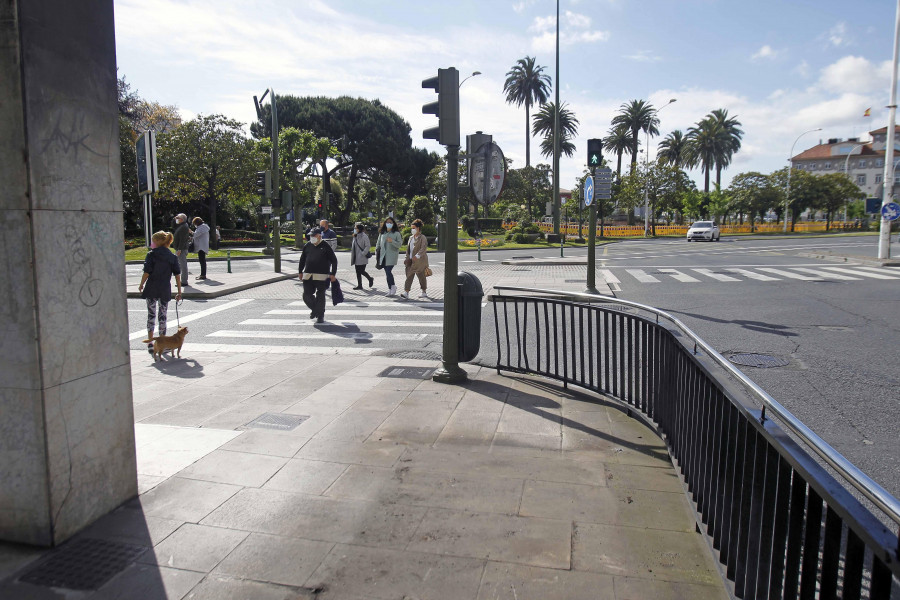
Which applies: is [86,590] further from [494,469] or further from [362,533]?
[494,469]

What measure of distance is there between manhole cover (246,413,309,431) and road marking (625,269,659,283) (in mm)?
13912

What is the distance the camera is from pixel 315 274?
1135 cm

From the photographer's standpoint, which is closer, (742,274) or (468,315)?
(468,315)

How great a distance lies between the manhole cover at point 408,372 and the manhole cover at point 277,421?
1739 millimetres

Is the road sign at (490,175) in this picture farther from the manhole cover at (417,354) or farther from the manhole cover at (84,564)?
the manhole cover at (84,564)

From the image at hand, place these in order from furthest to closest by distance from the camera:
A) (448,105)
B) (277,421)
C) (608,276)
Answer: (608,276), (448,105), (277,421)

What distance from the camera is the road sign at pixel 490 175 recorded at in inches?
264

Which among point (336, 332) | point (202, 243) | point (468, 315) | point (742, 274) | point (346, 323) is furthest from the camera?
point (742, 274)

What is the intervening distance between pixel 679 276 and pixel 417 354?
1277 cm

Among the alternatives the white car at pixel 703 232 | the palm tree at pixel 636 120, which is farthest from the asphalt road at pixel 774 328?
the palm tree at pixel 636 120

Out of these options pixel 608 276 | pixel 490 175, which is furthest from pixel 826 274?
pixel 490 175

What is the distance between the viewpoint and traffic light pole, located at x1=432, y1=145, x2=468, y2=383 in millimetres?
6559

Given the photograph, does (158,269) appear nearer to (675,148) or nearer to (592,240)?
(592,240)

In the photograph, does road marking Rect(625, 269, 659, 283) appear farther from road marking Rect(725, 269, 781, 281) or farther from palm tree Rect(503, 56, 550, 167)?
palm tree Rect(503, 56, 550, 167)
